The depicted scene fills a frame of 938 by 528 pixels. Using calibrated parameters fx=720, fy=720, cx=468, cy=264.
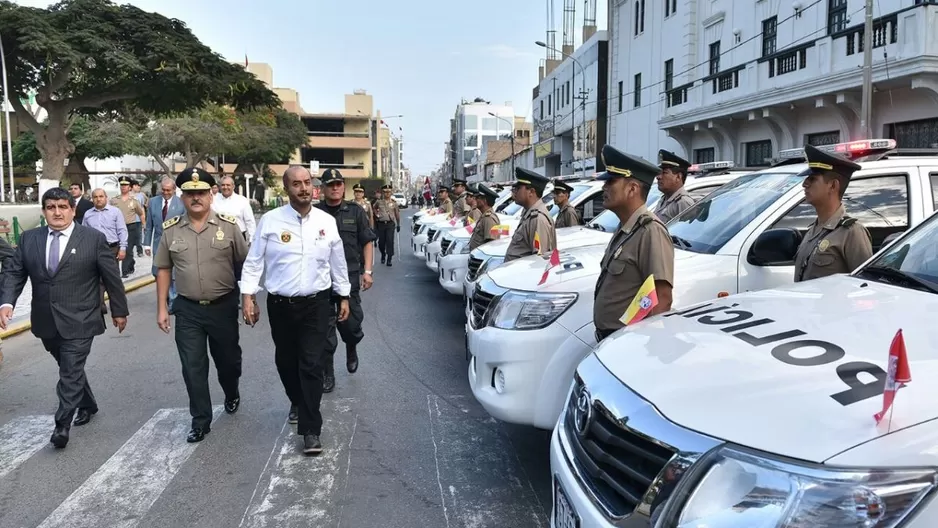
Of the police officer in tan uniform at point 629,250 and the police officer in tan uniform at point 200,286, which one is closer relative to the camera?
the police officer in tan uniform at point 629,250

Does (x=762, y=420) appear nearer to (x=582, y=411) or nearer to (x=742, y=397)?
(x=742, y=397)

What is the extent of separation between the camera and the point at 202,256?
17.2 ft

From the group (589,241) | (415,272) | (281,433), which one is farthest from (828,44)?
(281,433)

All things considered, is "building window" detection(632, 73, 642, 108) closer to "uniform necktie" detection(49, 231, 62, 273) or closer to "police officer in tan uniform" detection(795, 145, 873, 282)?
"police officer in tan uniform" detection(795, 145, 873, 282)

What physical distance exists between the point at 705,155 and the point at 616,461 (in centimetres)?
2656

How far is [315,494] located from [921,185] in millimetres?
4324

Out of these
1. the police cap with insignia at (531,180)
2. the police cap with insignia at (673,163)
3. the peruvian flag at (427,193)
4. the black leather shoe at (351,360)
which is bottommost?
the black leather shoe at (351,360)

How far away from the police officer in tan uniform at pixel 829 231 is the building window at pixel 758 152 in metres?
19.7

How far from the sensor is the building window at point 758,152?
74.8 ft

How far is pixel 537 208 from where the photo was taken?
662 cm

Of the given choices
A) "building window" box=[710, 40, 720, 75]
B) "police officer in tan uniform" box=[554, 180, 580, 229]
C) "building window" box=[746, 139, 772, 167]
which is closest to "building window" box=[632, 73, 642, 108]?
"building window" box=[710, 40, 720, 75]

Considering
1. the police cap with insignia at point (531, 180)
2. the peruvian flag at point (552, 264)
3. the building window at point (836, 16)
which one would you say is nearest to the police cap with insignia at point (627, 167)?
the peruvian flag at point (552, 264)

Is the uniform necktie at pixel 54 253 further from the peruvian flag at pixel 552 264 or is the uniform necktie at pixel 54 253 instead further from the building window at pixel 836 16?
the building window at pixel 836 16

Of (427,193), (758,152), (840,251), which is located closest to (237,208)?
(840,251)
